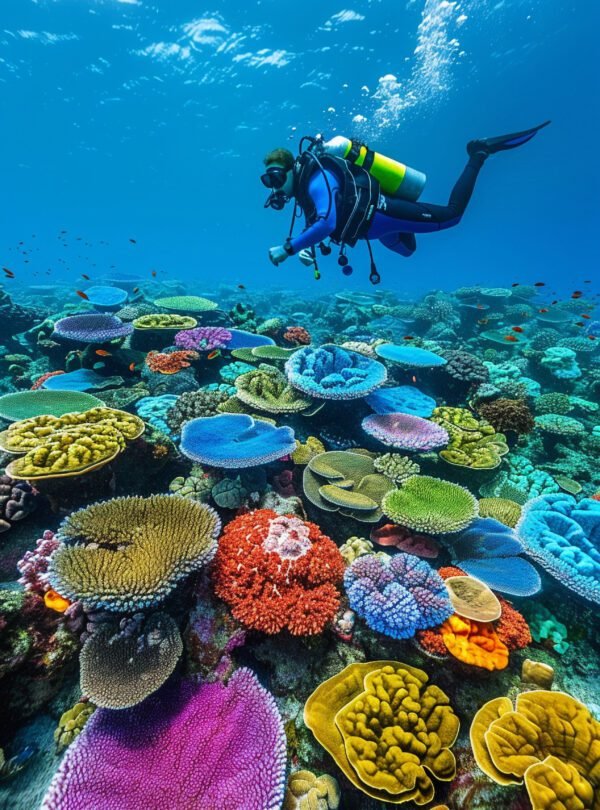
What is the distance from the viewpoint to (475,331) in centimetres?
1419

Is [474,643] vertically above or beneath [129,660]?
above

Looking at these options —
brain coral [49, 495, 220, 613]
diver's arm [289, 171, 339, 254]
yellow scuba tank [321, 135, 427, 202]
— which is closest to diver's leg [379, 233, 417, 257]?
yellow scuba tank [321, 135, 427, 202]

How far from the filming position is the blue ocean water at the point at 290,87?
1148 inches

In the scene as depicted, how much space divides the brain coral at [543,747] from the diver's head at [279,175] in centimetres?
686

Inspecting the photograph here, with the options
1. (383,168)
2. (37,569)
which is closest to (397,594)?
(37,569)

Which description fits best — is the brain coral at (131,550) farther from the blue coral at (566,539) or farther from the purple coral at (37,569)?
the blue coral at (566,539)

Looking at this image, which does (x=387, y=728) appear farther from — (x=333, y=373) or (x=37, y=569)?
(x=333, y=373)

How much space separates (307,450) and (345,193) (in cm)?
433

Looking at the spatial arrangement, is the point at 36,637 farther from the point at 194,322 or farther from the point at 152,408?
the point at 194,322

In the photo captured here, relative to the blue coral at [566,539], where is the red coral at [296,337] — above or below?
above

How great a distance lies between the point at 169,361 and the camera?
6.58m

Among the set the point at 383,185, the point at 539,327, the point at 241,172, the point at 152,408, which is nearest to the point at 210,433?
the point at 152,408

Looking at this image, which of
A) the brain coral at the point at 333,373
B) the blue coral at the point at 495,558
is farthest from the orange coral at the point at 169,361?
the blue coral at the point at 495,558

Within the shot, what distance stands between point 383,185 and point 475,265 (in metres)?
176
